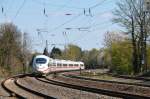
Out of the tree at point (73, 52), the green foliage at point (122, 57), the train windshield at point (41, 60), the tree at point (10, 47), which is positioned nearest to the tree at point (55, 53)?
the tree at point (73, 52)

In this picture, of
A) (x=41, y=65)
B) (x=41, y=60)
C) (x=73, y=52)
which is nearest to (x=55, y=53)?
(x=73, y=52)

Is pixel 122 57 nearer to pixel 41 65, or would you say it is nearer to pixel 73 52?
pixel 41 65

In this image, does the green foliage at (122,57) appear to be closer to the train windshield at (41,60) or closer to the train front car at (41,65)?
the train front car at (41,65)

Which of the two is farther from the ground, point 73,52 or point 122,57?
point 73,52

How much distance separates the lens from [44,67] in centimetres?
5741

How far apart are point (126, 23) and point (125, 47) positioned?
15.6m

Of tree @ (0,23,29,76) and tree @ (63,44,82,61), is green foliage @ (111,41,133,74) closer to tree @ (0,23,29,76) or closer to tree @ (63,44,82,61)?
tree @ (0,23,29,76)

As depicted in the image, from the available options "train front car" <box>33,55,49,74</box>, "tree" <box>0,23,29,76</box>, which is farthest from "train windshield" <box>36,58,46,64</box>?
"tree" <box>0,23,29,76</box>

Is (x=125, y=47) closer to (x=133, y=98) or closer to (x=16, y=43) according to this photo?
(x=16, y=43)

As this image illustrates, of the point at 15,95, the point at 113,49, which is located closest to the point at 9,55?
the point at 113,49

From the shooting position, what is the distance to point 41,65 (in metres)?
57.4

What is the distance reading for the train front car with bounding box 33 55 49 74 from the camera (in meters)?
57.3

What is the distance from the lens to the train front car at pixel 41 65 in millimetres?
57312

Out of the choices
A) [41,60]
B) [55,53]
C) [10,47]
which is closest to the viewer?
[41,60]
